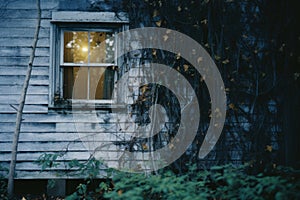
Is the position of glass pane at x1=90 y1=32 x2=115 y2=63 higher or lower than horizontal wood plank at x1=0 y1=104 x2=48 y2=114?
higher

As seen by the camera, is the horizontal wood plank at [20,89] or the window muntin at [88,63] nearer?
the horizontal wood plank at [20,89]

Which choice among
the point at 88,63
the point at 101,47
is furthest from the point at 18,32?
the point at 101,47

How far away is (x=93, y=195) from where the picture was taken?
4.96m

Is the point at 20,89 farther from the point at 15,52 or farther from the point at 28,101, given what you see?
the point at 15,52

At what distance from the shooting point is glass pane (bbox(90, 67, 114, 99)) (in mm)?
5336

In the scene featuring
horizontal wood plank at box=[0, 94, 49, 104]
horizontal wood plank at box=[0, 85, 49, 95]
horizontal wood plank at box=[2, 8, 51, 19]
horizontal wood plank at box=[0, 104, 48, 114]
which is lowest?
horizontal wood plank at box=[0, 104, 48, 114]

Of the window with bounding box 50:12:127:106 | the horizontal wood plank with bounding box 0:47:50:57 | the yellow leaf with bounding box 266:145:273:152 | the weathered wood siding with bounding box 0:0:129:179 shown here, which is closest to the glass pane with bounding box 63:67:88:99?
the window with bounding box 50:12:127:106

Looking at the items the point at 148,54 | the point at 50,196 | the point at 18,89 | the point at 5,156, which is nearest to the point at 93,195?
the point at 50,196

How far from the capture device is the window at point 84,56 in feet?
17.3

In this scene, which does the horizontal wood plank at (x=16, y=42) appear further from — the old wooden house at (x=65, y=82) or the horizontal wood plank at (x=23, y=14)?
the horizontal wood plank at (x=23, y=14)

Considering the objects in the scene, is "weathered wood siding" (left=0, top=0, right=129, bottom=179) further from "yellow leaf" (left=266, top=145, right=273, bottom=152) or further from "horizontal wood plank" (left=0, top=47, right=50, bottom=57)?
"yellow leaf" (left=266, top=145, right=273, bottom=152)

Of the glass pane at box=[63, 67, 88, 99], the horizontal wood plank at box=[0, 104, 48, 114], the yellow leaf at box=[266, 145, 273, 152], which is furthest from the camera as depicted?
the yellow leaf at box=[266, 145, 273, 152]

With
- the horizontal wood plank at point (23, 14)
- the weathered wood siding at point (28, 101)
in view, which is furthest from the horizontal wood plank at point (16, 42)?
the horizontal wood plank at point (23, 14)

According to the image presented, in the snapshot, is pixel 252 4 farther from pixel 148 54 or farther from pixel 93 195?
pixel 93 195
